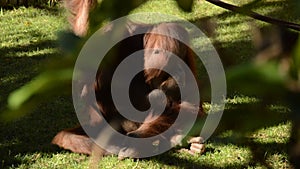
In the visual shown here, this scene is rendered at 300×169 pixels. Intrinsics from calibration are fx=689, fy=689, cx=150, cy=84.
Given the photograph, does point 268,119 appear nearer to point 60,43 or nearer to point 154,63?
point 60,43

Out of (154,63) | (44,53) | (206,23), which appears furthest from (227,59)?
(44,53)

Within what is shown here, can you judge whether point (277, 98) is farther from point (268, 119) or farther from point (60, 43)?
point (60, 43)

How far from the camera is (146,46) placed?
12.5 feet

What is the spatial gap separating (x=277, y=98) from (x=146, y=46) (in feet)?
11.3

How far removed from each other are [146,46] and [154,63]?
0.40 ft

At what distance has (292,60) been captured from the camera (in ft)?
1.11

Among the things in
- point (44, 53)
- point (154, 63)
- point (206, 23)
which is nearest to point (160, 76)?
point (154, 63)

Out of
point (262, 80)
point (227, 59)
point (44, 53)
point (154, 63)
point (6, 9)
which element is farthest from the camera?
point (6, 9)

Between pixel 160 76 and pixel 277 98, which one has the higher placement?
pixel 277 98

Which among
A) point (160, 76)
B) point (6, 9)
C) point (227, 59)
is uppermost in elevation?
point (227, 59)

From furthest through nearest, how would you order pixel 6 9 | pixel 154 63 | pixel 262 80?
pixel 6 9 < pixel 154 63 < pixel 262 80

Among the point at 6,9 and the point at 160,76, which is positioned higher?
the point at 160,76

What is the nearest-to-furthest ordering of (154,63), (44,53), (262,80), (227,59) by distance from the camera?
1. (262,80)
2. (227,59)
3. (154,63)
4. (44,53)

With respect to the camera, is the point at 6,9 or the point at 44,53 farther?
the point at 6,9
